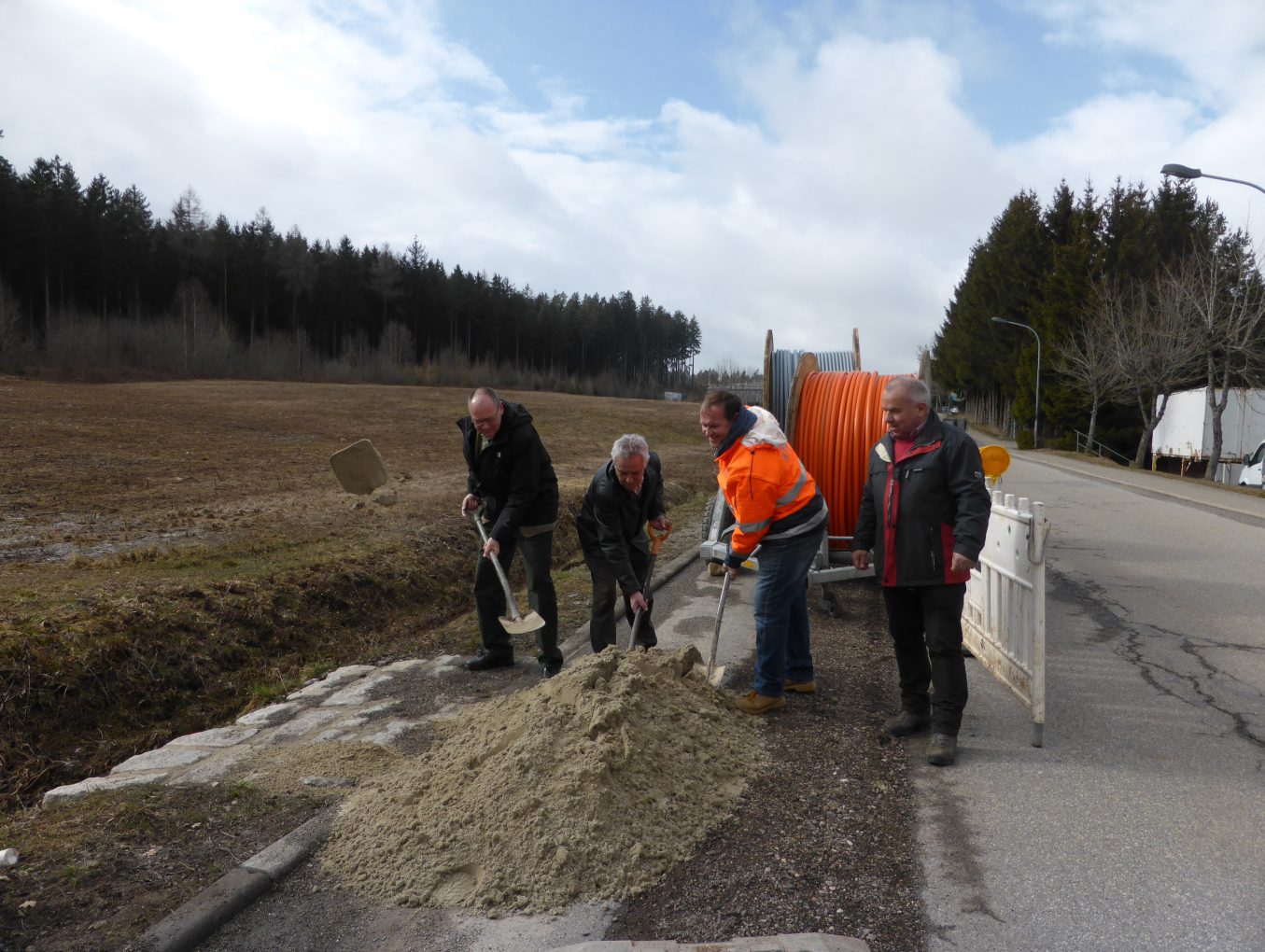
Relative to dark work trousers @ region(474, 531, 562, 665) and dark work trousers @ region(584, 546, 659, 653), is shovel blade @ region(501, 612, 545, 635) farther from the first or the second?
dark work trousers @ region(584, 546, 659, 653)

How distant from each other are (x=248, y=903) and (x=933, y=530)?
358cm

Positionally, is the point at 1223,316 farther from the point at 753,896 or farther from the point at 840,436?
the point at 753,896

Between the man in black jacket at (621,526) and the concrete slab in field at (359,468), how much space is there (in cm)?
279

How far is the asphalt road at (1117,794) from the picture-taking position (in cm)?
320

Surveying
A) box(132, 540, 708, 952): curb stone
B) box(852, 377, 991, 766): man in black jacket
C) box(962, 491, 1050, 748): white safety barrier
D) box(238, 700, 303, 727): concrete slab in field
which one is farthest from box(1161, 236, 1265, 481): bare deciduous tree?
box(132, 540, 708, 952): curb stone

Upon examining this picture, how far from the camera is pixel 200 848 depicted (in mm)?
3844

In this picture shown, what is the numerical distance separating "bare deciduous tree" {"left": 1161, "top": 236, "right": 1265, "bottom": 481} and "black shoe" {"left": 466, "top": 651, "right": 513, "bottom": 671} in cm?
2630

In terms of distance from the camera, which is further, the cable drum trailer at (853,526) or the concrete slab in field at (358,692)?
the concrete slab in field at (358,692)

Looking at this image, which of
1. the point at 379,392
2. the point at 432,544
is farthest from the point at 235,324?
the point at 432,544

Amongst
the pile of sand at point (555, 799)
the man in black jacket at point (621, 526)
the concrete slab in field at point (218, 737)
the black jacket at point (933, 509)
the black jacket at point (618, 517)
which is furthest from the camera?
the black jacket at point (618, 517)

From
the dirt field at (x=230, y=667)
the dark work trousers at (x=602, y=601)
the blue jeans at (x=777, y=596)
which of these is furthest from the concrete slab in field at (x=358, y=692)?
the blue jeans at (x=777, y=596)

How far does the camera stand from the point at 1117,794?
4266 mm

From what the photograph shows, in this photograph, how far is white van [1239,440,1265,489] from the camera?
78.6 ft

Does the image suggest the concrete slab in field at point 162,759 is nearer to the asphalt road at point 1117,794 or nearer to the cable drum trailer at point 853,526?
the cable drum trailer at point 853,526
